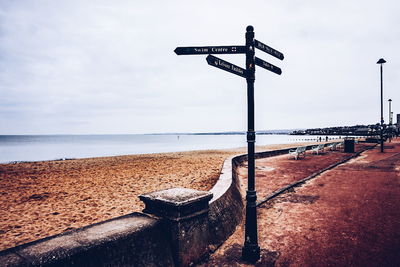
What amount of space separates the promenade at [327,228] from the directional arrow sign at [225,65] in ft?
9.20

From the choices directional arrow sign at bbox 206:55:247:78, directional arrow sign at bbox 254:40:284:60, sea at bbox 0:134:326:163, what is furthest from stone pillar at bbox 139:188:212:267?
sea at bbox 0:134:326:163

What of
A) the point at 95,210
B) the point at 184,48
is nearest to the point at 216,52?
the point at 184,48

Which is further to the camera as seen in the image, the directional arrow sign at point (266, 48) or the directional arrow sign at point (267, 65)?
the directional arrow sign at point (267, 65)

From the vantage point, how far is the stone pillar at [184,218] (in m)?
3.23

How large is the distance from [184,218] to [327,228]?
309 cm

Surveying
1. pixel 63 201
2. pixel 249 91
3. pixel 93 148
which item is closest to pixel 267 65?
pixel 249 91

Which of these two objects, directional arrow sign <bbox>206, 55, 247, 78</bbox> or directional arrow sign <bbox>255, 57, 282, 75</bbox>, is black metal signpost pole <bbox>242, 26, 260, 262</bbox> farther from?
directional arrow sign <bbox>255, 57, 282, 75</bbox>

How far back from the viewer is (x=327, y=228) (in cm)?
469

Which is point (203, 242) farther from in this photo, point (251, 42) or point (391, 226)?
point (391, 226)

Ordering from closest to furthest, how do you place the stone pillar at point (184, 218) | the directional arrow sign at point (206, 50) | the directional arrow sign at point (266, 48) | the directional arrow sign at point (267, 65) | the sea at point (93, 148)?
1. the stone pillar at point (184, 218)
2. the directional arrow sign at point (206, 50)
3. the directional arrow sign at point (266, 48)
4. the directional arrow sign at point (267, 65)
5. the sea at point (93, 148)

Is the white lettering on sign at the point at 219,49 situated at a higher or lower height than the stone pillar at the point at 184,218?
higher

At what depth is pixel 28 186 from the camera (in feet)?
32.0

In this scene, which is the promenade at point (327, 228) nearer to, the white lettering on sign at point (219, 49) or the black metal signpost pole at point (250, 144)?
the black metal signpost pole at point (250, 144)

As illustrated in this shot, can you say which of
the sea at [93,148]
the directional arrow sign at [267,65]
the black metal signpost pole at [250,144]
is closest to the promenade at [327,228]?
the black metal signpost pole at [250,144]
